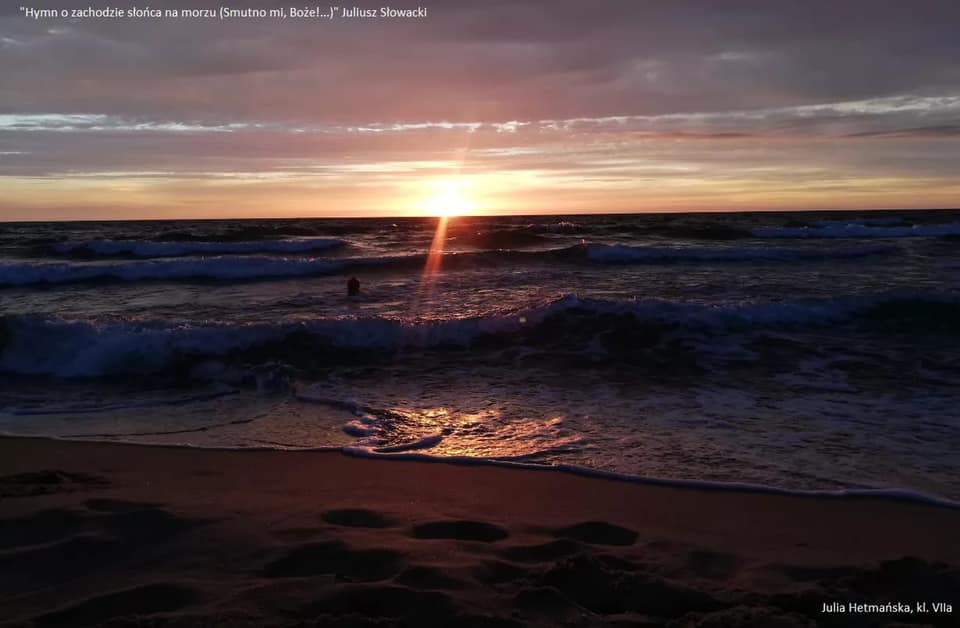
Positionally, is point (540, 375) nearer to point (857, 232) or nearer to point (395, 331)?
point (395, 331)

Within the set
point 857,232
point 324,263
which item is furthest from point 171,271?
point 857,232

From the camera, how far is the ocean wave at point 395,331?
853 centimetres

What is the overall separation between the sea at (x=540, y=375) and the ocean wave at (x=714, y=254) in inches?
236

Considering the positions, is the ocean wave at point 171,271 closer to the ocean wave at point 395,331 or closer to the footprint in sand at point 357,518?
the ocean wave at point 395,331

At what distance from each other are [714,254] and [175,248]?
65.8ft

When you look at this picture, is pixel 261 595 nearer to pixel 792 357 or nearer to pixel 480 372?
pixel 480 372

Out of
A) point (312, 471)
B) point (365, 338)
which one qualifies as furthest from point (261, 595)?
point (365, 338)

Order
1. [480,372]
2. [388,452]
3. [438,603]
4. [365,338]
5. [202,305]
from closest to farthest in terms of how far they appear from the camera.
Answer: [438,603]
[388,452]
[480,372]
[365,338]
[202,305]

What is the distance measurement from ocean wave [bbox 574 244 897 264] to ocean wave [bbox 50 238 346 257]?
37.9ft

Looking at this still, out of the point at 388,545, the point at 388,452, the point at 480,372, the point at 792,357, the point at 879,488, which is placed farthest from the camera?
the point at 792,357

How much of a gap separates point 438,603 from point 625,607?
0.75 meters

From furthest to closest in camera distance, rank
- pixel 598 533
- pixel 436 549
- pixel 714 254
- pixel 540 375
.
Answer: pixel 714 254
pixel 540 375
pixel 598 533
pixel 436 549

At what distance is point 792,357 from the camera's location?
8484mm

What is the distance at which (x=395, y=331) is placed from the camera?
9.68 meters
